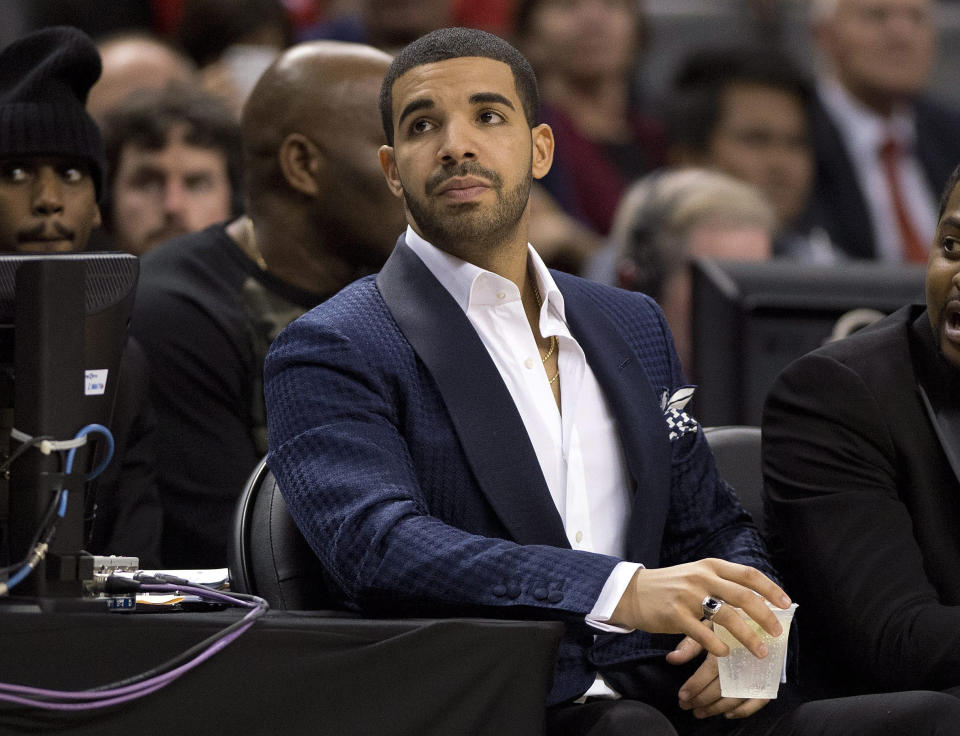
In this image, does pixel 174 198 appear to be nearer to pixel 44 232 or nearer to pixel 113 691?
pixel 44 232

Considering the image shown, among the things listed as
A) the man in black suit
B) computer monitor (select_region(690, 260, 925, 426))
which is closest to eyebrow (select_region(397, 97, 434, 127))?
the man in black suit

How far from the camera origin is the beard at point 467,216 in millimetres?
2678

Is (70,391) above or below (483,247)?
below

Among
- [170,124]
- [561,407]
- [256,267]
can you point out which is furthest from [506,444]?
[170,124]

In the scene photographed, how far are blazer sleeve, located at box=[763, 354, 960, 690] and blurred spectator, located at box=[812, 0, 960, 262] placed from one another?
3.94 m

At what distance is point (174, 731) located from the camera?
6.56ft

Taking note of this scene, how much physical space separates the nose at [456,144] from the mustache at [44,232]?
1.02m

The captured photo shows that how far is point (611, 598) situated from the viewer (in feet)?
7.52

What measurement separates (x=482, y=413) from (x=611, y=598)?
1.29ft

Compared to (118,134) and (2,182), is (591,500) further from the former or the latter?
(118,134)

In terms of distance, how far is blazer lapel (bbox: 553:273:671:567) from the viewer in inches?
103

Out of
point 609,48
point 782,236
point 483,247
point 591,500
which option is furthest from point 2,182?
point 609,48

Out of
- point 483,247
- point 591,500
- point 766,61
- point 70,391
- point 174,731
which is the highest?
point 766,61

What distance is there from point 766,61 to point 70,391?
489 centimetres
